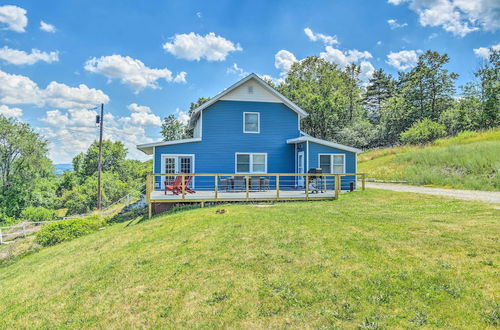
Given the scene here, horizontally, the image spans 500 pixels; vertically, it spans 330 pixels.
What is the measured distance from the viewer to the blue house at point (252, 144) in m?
15.1

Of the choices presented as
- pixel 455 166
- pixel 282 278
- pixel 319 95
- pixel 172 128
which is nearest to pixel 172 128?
pixel 172 128

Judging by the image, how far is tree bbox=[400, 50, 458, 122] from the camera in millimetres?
36625

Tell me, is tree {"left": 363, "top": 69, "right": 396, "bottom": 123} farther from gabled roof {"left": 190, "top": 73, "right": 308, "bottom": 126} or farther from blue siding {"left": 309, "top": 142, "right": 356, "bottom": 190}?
gabled roof {"left": 190, "top": 73, "right": 308, "bottom": 126}

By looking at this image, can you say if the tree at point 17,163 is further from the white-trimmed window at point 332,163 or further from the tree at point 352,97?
the tree at point 352,97

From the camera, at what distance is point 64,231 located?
501 inches

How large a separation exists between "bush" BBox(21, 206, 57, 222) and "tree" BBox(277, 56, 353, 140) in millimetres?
26495

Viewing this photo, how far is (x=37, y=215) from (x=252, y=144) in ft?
67.3

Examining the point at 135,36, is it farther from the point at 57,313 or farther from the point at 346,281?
the point at 346,281

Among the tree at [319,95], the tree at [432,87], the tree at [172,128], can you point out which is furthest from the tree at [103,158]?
the tree at [432,87]

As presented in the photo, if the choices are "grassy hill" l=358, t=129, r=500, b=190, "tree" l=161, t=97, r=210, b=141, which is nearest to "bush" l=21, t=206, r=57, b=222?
"tree" l=161, t=97, r=210, b=141

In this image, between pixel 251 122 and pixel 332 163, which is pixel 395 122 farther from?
pixel 251 122

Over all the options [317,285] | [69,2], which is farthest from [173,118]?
[317,285]

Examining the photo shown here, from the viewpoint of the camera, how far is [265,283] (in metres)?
4.38

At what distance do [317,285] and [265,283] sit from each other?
0.80m
